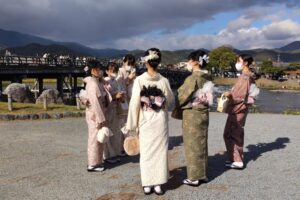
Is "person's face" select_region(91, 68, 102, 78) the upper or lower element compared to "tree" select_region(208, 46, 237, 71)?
lower

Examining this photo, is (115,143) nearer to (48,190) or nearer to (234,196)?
(48,190)

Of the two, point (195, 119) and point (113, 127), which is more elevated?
point (195, 119)

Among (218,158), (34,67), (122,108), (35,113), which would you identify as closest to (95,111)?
(122,108)

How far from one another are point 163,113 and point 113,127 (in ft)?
6.70

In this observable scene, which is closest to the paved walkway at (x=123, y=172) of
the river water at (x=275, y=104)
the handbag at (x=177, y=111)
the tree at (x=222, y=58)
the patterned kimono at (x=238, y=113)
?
the patterned kimono at (x=238, y=113)

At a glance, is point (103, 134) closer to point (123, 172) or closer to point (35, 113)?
point (123, 172)

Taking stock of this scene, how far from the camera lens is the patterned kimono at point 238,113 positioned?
6340 mm

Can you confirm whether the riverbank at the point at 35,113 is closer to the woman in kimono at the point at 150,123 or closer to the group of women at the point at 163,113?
the group of women at the point at 163,113

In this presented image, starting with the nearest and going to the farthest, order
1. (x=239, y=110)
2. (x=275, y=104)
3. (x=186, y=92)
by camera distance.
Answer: (x=186, y=92), (x=239, y=110), (x=275, y=104)

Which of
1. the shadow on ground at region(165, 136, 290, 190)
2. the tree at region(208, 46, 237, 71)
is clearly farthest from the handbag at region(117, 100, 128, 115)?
the tree at region(208, 46, 237, 71)

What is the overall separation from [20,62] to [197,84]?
24195 mm

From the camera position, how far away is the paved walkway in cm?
509

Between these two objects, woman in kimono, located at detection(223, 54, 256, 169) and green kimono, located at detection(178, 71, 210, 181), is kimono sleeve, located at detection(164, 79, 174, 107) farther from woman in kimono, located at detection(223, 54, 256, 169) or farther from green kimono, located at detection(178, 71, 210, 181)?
woman in kimono, located at detection(223, 54, 256, 169)

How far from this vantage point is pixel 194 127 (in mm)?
5406
